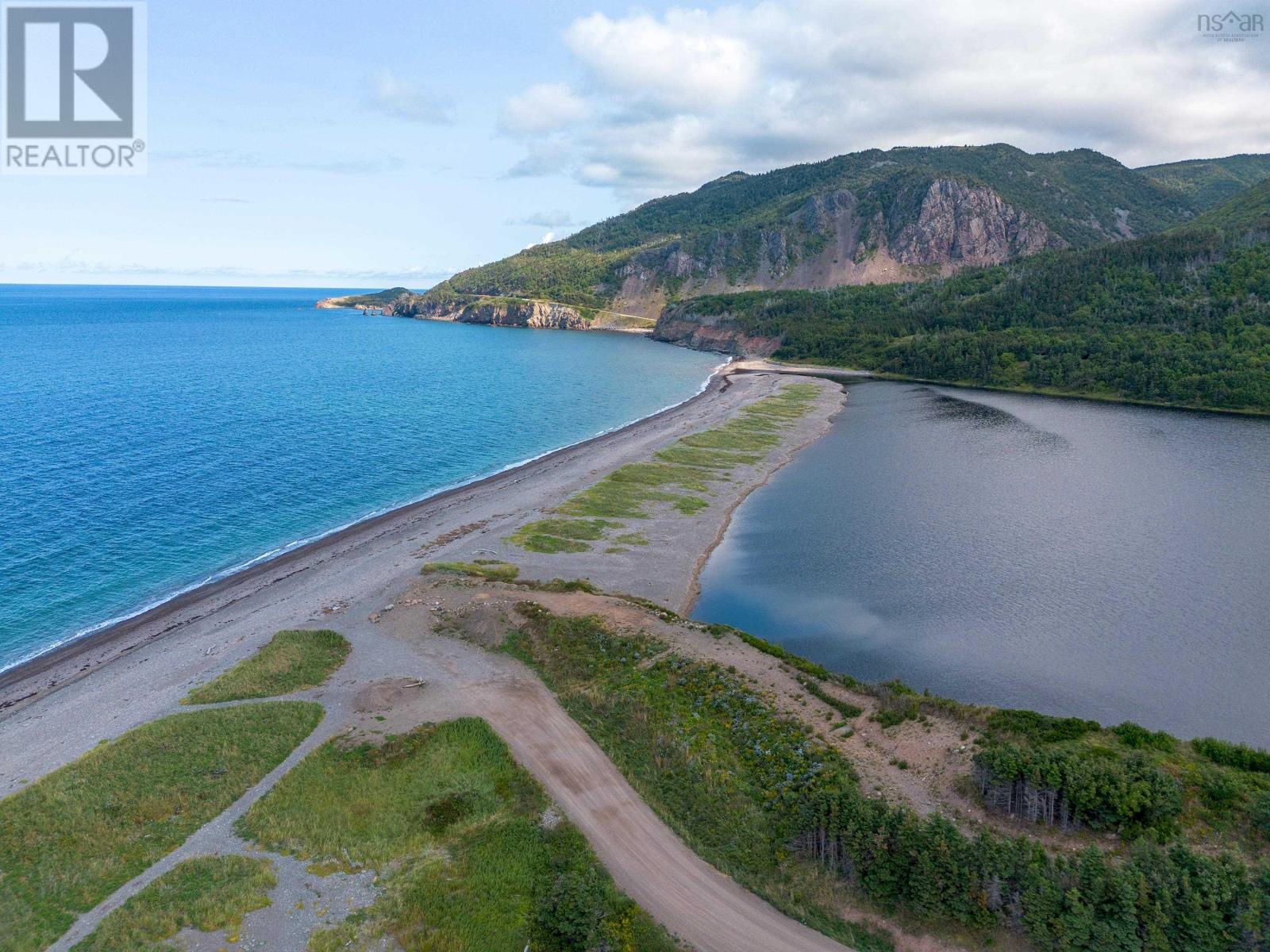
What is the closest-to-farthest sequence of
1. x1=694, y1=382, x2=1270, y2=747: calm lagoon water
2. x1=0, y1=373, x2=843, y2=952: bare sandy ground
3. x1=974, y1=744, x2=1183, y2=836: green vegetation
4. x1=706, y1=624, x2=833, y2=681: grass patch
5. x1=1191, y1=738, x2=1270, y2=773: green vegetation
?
x1=974, y1=744, x2=1183, y2=836: green vegetation, x1=0, y1=373, x2=843, y2=952: bare sandy ground, x1=1191, y1=738, x2=1270, y2=773: green vegetation, x1=706, y1=624, x2=833, y2=681: grass patch, x1=694, y1=382, x2=1270, y2=747: calm lagoon water

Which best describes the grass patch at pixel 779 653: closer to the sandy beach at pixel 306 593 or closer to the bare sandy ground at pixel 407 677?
the sandy beach at pixel 306 593

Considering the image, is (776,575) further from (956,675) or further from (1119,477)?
(1119,477)

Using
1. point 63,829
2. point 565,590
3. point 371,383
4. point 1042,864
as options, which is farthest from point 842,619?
point 371,383

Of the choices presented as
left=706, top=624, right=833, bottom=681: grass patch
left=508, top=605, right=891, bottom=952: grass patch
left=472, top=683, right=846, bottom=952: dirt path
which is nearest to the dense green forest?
left=706, top=624, right=833, bottom=681: grass patch

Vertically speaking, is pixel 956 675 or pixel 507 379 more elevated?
pixel 507 379

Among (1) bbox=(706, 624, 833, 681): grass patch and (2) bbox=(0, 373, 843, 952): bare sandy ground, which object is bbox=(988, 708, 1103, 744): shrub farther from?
(2) bbox=(0, 373, 843, 952): bare sandy ground

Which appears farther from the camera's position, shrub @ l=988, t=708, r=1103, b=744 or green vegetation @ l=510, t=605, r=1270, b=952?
shrub @ l=988, t=708, r=1103, b=744
